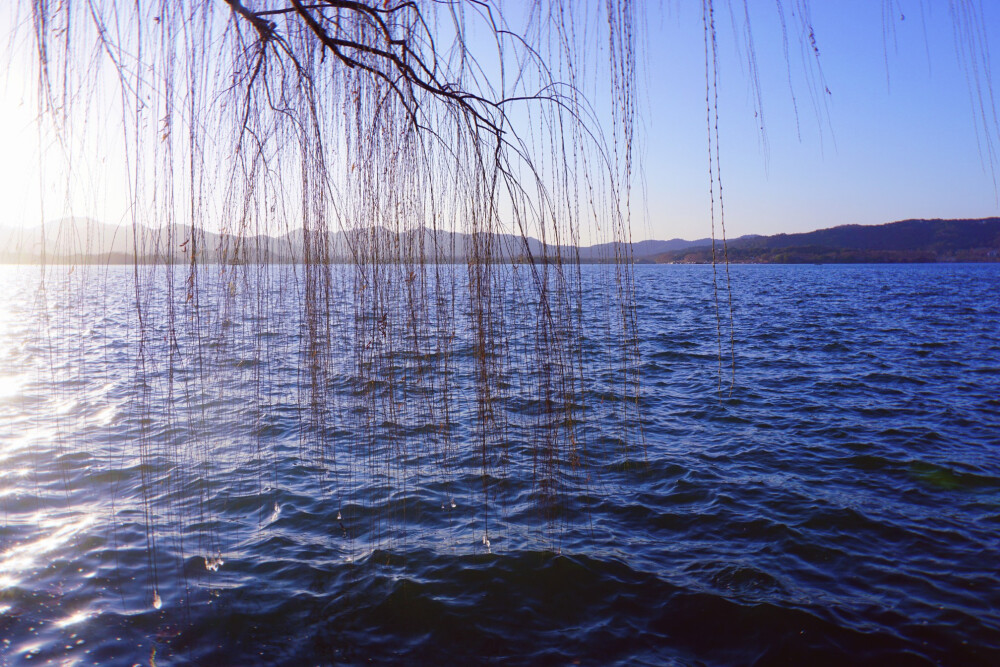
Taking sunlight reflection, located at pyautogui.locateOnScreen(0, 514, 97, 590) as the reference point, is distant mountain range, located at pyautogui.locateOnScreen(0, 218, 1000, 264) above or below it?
above

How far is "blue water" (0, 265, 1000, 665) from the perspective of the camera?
3.93 metres

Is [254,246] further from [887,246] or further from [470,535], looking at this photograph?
[887,246]

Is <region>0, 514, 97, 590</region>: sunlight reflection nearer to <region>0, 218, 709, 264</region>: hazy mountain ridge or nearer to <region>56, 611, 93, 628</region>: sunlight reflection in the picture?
<region>56, 611, 93, 628</region>: sunlight reflection

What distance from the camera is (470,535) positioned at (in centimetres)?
555

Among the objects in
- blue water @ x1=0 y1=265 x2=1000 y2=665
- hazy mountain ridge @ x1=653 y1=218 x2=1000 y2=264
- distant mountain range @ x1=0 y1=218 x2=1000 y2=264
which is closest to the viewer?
distant mountain range @ x1=0 y1=218 x2=1000 y2=264

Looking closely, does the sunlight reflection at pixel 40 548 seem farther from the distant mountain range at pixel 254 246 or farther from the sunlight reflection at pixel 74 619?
the distant mountain range at pixel 254 246

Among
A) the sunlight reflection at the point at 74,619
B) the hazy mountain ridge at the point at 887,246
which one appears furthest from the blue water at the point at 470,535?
the hazy mountain ridge at the point at 887,246

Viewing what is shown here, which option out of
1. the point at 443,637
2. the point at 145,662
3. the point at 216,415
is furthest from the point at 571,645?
the point at 216,415

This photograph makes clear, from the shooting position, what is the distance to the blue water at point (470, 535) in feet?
12.9

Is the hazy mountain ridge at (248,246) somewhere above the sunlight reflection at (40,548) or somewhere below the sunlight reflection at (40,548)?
above

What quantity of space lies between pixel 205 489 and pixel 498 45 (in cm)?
554

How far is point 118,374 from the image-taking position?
1220 cm

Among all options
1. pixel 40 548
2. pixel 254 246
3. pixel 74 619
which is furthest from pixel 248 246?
pixel 40 548

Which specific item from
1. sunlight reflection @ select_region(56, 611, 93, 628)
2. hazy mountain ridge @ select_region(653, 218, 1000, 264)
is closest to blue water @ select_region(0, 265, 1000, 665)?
sunlight reflection @ select_region(56, 611, 93, 628)
